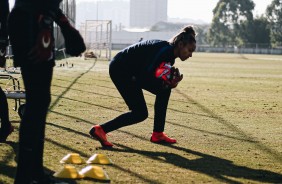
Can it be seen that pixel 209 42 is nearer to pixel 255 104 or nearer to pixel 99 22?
pixel 99 22

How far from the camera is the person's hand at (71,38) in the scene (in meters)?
4.61

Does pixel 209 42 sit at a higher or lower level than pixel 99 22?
lower

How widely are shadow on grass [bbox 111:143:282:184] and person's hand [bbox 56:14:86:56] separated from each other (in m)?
1.86

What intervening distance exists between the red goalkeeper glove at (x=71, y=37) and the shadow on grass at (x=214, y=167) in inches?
73.4

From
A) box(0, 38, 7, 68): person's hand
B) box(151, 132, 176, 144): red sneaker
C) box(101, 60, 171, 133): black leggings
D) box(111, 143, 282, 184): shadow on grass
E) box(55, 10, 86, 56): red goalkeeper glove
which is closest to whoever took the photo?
box(55, 10, 86, 56): red goalkeeper glove

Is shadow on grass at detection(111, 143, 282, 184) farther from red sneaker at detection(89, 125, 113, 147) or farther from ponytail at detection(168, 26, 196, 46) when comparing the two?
ponytail at detection(168, 26, 196, 46)

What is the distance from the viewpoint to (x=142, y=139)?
762 centimetres

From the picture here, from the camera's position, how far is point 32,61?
424cm

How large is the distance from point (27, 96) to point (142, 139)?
11.3 ft

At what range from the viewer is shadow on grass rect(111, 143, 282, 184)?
18.0ft

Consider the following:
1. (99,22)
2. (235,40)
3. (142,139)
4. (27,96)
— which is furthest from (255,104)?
(235,40)

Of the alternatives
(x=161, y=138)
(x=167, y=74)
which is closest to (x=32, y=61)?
(x=167, y=74)

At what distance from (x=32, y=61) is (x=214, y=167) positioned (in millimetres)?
2542

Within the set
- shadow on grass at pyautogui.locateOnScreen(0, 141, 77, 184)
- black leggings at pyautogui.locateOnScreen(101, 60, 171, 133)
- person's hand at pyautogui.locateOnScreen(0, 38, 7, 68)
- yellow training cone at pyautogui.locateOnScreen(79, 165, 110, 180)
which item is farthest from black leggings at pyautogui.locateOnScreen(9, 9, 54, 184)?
black leggings at pyautogui.locateOnScreen(101, 60, 171, 133)
